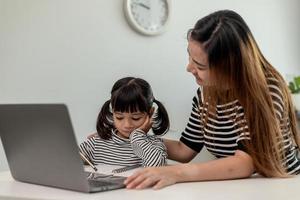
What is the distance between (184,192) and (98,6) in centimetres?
132

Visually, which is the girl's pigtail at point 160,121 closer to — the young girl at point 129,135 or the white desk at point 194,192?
the young girl at point 129,135

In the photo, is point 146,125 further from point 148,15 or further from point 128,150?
point 148,15

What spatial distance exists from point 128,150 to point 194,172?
49cm

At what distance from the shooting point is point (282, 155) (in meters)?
1.18

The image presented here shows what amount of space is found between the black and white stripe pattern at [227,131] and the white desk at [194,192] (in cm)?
16

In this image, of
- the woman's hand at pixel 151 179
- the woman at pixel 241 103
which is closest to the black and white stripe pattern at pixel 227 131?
the woman at pixel 241 103

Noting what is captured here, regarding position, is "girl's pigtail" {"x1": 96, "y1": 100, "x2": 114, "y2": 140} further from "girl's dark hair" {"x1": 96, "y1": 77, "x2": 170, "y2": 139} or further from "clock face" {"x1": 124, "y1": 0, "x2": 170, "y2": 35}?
"clock face" {"x1": 124, "y1": 0, "x2": 170, "y2": 35}

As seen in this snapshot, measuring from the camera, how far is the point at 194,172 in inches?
42.0

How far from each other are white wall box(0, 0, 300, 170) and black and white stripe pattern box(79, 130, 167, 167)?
44 centimetres

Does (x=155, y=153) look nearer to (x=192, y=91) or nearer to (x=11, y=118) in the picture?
(x=11, y=118)

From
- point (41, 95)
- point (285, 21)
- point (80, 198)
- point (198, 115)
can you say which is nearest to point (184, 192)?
point (80, 198)

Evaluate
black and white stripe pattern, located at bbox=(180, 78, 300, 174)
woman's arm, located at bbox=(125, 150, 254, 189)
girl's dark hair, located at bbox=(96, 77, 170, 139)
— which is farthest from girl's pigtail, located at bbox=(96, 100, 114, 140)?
woman's arm, located at bbox=(125, 150, 254, 189)

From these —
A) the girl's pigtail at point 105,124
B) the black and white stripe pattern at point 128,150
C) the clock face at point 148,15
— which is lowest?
the black and white stripe pattern at point 128,150

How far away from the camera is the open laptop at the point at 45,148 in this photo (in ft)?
2.90
